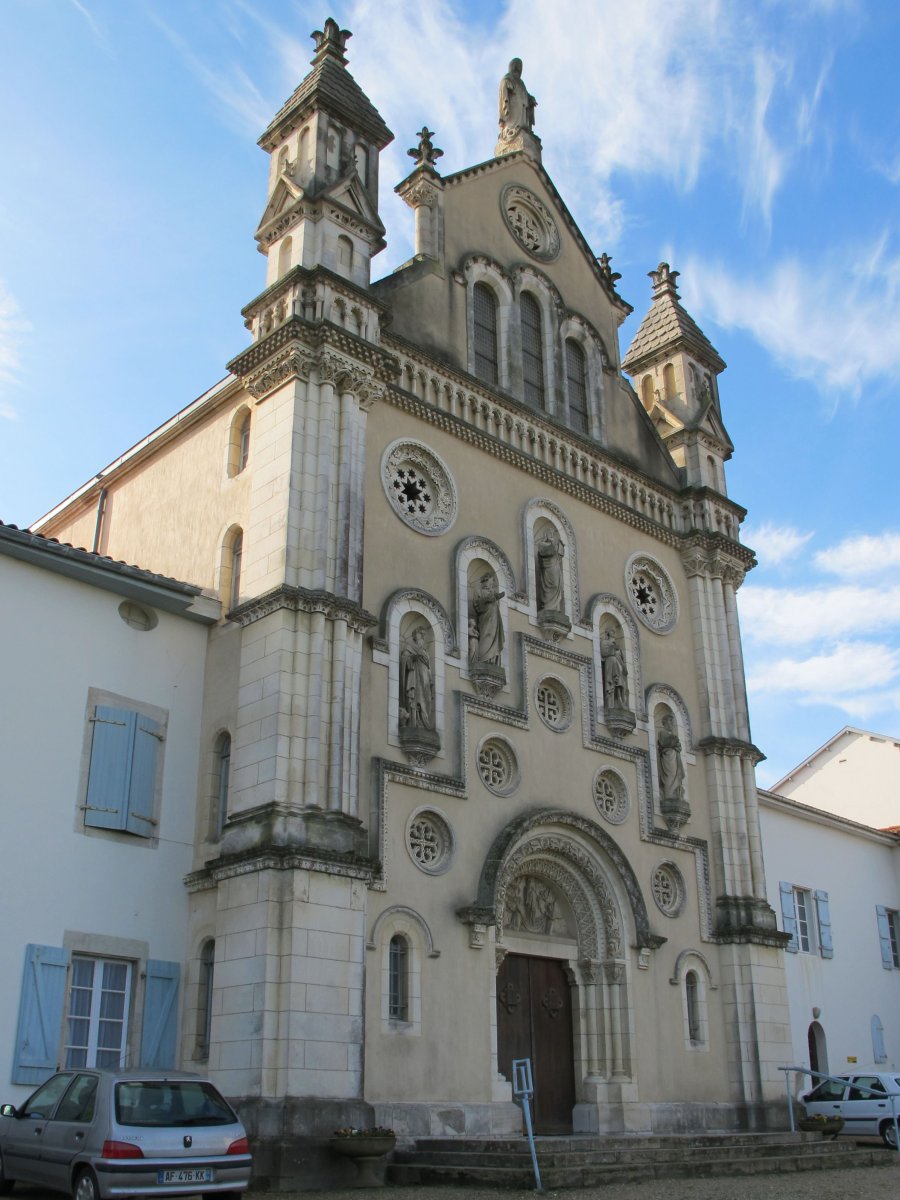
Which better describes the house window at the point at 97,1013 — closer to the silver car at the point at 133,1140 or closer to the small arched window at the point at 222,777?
the small arched window at the point at 222,777

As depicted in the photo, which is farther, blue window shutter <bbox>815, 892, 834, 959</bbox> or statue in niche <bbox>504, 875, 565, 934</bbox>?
blue window shutter <bbox>815, 892, 834, 959</bbox>

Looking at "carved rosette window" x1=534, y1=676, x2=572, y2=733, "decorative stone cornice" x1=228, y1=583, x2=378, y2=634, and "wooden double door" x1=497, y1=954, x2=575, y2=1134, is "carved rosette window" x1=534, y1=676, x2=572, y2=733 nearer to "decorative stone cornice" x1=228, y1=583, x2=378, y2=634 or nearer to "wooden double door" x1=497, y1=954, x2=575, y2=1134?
"wooden double door" x1=497, y1=954, x2=575, y2=1134

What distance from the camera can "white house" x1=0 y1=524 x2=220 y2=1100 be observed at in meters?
16.9

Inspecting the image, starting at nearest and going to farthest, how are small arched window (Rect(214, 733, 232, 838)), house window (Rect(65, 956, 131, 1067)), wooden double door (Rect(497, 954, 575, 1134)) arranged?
house window (Rect(65, 956, 131, 1067)) < small arched window (Rect(214, 733, 232, 838)) < wooden double door (Rect(497, 954, 575, 1134))

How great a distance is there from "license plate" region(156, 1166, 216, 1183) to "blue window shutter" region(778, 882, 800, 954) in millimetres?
20468

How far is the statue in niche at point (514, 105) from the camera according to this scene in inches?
1141

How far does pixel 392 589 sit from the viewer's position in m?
21.2

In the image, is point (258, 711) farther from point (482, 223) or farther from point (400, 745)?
point (482, 223)

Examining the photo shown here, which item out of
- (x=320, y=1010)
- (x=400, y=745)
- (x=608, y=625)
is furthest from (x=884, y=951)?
(x=320, y=1010)

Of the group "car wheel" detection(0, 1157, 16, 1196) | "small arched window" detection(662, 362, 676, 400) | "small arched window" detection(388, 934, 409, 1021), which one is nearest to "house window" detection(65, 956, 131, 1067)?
"car wheel" detection(0, 1157, 16, 1196)

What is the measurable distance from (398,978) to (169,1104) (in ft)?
21.9

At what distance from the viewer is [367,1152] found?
15.9 meters

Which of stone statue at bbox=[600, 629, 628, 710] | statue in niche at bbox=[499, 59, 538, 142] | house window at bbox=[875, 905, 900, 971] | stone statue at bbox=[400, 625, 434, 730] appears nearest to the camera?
stone statue at bbox=[400, 625, 434, 730]

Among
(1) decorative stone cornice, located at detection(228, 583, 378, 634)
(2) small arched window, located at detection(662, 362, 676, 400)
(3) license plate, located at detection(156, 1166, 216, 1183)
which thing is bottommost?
(3) license plate, located at detection(156, 1166, 216, 1183)
